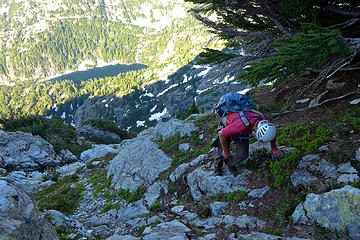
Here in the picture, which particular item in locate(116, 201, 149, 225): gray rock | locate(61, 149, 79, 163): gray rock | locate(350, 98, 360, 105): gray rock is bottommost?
locate(61, 149, 79, 163): gray rock

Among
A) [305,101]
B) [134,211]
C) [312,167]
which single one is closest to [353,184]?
[312,167]

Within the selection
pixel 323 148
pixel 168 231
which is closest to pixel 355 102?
pixel 323 148

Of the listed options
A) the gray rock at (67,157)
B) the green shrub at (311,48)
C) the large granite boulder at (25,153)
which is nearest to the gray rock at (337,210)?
the green shrub at (311,48)

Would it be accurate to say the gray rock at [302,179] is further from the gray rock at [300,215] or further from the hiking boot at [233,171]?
the hiking boot at [233,171]

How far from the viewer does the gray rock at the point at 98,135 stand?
130ft

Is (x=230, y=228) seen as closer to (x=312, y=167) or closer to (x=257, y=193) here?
(x=257, y=193)

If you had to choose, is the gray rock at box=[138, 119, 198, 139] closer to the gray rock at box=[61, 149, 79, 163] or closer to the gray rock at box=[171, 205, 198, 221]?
the gray rock at box=[171, 205, 198, 221]

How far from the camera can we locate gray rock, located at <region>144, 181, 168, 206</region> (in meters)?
7.57

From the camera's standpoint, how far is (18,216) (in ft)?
12.6

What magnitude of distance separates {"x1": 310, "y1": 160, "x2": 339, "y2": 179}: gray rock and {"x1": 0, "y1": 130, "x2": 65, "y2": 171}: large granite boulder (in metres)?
19.1

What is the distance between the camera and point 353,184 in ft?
12.6

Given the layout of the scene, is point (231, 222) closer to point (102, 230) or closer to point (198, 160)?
point (198, 160)

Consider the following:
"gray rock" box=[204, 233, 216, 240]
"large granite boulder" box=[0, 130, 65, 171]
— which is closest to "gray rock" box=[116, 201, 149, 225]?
"gray rock" box=[204, 233, 216, 240]

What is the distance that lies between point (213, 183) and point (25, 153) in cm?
1801
